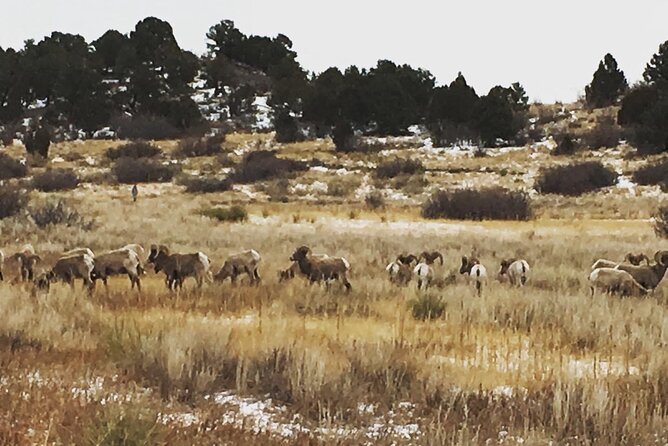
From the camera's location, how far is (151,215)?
76.1 ft

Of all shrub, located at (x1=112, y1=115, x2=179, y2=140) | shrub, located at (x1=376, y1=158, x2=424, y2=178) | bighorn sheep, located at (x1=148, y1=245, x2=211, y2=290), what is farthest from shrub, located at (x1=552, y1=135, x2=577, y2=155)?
bighorn sheep, located at (x1=148, y1=245, x2=211, y2=290)

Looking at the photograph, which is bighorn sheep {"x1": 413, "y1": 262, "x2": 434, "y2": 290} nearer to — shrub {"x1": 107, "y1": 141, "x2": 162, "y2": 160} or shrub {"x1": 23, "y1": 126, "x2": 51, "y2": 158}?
shrub {"x1": 107, "y1": 141, "x2": 162, "y2": 160}

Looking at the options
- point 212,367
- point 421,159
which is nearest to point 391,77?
point 421,159

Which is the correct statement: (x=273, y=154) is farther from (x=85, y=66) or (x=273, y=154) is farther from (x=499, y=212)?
(x=85, y=66)

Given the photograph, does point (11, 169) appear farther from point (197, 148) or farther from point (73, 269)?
point (73, 269)

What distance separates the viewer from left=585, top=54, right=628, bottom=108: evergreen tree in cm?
5584

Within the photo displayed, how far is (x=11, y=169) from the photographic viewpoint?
35719mm

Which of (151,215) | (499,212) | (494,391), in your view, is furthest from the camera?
(499,212)

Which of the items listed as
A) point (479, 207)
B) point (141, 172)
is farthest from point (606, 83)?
point (141, 172)

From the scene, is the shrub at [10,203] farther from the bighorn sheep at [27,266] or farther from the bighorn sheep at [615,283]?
the bighorn sheep at [615,283]

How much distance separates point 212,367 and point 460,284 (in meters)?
6.23

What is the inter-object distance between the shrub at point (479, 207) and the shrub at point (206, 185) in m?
11.0

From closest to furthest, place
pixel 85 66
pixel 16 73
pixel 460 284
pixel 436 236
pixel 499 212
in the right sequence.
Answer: pixel 460 284
pixel 436 236
pixel 499 212
pixel 85 66
pixel 16 73

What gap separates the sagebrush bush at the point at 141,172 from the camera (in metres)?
35.2
